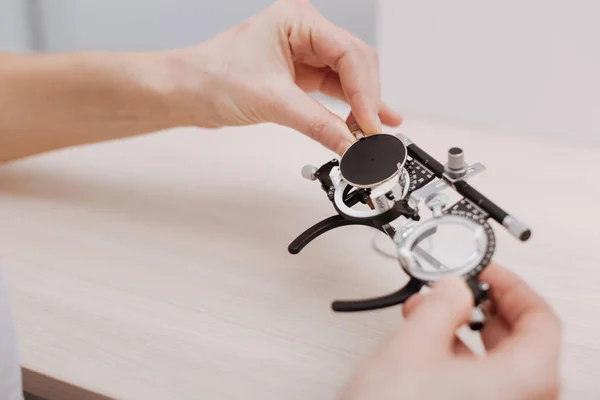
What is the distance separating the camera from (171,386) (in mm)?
434

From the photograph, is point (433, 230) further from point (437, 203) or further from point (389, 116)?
point (389, 116)

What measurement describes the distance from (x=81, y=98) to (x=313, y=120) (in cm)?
25

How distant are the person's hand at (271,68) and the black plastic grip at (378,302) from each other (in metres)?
0.20

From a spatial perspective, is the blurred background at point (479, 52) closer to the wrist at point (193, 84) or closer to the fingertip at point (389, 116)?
the fingertip at point (389, 116)

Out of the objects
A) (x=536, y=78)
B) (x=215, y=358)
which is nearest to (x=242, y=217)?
(x=215, y=358)

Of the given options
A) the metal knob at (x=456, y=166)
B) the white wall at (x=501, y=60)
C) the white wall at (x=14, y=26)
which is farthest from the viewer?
the white wall at (x=14, y=26)

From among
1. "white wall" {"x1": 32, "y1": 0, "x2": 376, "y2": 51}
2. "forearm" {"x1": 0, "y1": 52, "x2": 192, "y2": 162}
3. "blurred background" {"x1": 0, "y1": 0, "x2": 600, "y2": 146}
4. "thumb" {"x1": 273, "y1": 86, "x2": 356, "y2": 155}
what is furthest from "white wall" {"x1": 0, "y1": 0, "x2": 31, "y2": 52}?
"thumb" {"x1": 273, "y1": 86, "x2": 356, "y2": 155}

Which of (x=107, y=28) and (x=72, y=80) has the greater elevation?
(x=72, y=80)

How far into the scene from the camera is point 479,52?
847 millimetres

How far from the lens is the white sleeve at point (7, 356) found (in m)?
0.41

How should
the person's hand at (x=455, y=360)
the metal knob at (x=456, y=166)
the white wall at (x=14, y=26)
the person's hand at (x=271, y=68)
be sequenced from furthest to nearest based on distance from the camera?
the white wall at (x=14, y=26) → the person's hand at (x=271, y=68) → the metal knob at (x=456, y=166) → the person's hand at (x=455, y=360)

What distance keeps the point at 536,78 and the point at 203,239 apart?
497 millimetres

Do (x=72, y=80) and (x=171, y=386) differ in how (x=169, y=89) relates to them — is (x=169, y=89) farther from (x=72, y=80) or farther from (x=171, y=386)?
(x=171, y=386)

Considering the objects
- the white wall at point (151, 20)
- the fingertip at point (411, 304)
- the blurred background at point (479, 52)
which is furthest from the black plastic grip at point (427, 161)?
the white wall at point (151, 20)
